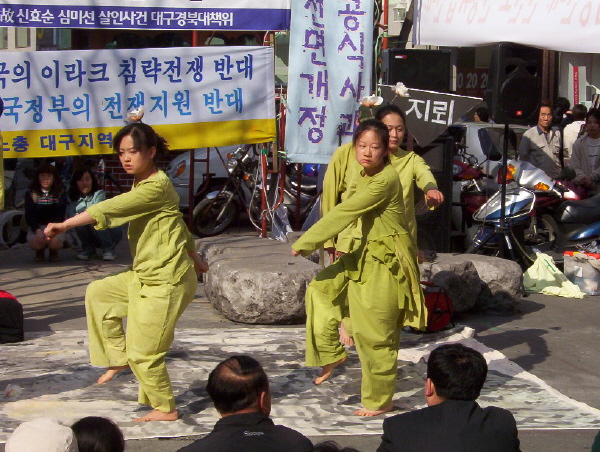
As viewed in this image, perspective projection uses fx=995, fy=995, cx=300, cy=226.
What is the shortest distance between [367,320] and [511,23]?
18.1 feet

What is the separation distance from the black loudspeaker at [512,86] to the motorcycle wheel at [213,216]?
387 cm

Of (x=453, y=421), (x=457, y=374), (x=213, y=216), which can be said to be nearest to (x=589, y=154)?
(x=213, y=216)

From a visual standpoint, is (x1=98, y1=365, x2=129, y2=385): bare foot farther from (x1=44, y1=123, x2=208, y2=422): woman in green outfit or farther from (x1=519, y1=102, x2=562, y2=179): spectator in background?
(x1=519, y1=102, x2=562, y2=179): spectator in background

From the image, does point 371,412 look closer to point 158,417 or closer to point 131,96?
point 158,417

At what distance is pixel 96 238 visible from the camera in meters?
10.4

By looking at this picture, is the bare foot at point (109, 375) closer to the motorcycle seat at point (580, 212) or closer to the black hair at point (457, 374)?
the black hair at point (457, 374)

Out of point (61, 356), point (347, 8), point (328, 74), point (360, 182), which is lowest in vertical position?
point (61, 356)

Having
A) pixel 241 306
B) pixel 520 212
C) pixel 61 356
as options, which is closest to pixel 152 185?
pixel 61 356

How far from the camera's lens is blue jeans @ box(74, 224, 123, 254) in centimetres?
1032

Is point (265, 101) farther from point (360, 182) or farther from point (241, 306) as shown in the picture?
point (360, 182)

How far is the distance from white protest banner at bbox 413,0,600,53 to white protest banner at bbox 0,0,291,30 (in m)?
2.25

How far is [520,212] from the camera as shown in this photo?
10.4 metres

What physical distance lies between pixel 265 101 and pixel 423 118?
1473 mm

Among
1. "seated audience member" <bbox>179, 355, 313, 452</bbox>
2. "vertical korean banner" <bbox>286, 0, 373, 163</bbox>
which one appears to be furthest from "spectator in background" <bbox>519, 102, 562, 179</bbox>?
"seated audience member" <bbox>179, 355, 313, 452</bbox>
